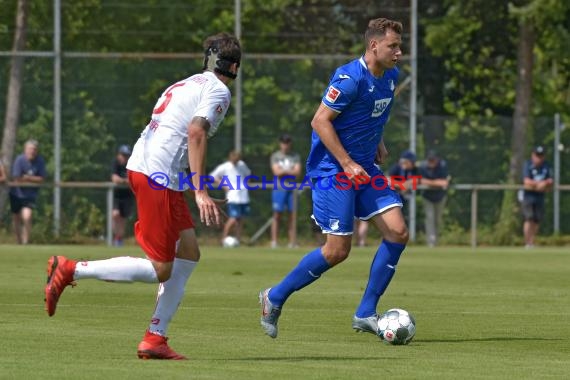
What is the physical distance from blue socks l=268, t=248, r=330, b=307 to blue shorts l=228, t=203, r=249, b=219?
16.9m

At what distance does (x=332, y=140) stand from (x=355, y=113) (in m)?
0.41

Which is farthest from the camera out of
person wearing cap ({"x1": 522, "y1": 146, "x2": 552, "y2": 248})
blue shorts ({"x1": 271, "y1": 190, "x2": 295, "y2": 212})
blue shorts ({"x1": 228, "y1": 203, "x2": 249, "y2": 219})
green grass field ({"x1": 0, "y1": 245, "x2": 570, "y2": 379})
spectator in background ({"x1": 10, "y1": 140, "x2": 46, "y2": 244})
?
person wearing cap ({"x1": 522, "y1": 146, "x2": 552, "y2": 248})

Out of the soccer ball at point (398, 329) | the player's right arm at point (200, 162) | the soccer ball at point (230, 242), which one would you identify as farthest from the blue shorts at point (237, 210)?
the player's right arm at point (200, 162)

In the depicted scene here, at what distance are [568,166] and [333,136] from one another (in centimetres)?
2009

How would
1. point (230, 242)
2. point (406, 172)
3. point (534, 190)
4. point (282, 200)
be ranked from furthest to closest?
point (534, 190), point (406, 172), point (282, 200), point (230, 242)

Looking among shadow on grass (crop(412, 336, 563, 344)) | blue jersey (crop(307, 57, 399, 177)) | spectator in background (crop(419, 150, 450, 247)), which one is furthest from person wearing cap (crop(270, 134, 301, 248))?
shadow on grass (crop(412, 336, 563, 344))

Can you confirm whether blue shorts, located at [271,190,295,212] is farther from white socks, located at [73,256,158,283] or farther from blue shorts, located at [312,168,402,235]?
white socks, located at [73,256,158,283]

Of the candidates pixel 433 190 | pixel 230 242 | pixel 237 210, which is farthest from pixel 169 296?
pixel 433 190

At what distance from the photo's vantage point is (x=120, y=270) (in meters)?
9.04

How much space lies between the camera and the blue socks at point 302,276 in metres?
11.0

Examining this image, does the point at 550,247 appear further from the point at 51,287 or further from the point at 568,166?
the point at 51,287

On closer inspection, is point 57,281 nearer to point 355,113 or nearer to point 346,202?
point 346,202

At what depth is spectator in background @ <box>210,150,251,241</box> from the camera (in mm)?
28016

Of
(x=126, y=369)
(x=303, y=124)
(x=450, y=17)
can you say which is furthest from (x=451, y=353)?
(x=450, y=17)
